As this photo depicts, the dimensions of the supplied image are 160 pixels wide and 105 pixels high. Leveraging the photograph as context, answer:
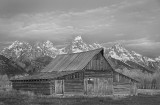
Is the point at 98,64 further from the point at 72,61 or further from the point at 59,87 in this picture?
the point at 59,87

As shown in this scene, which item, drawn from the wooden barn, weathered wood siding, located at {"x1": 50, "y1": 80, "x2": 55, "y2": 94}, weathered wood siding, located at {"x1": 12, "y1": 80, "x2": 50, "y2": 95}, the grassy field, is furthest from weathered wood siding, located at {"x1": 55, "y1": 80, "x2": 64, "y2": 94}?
the grassy field

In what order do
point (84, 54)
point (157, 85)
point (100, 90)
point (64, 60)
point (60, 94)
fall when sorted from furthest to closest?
point (157, 85), point (64, 60), point (84, 54), point (100, 90), point (60, 94)

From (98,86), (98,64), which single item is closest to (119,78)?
(98,86)

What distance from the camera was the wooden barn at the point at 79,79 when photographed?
54.2 meters

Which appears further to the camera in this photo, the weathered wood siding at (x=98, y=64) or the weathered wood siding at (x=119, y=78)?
the weathered wood siding at (x=119, y=78)

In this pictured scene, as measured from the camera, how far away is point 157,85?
14062cm

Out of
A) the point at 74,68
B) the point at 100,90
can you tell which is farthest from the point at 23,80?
the point at 100,90

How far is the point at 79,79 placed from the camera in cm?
5634

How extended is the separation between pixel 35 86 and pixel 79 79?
817 cm

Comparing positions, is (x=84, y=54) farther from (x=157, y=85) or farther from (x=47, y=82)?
(x=157, y=85)

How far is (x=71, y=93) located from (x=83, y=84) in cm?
279

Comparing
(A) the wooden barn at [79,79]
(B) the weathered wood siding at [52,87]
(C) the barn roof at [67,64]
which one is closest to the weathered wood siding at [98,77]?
(A) the wooden barn at [79,79]

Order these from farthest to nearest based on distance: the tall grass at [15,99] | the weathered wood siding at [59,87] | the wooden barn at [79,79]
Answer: the wooden barn at [79,79] → the weathered wood siding at [59,87] → the tall grass at [15,99]

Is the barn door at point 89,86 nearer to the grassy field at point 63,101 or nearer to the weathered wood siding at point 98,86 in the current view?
the weathered wood siding at point 98,86
